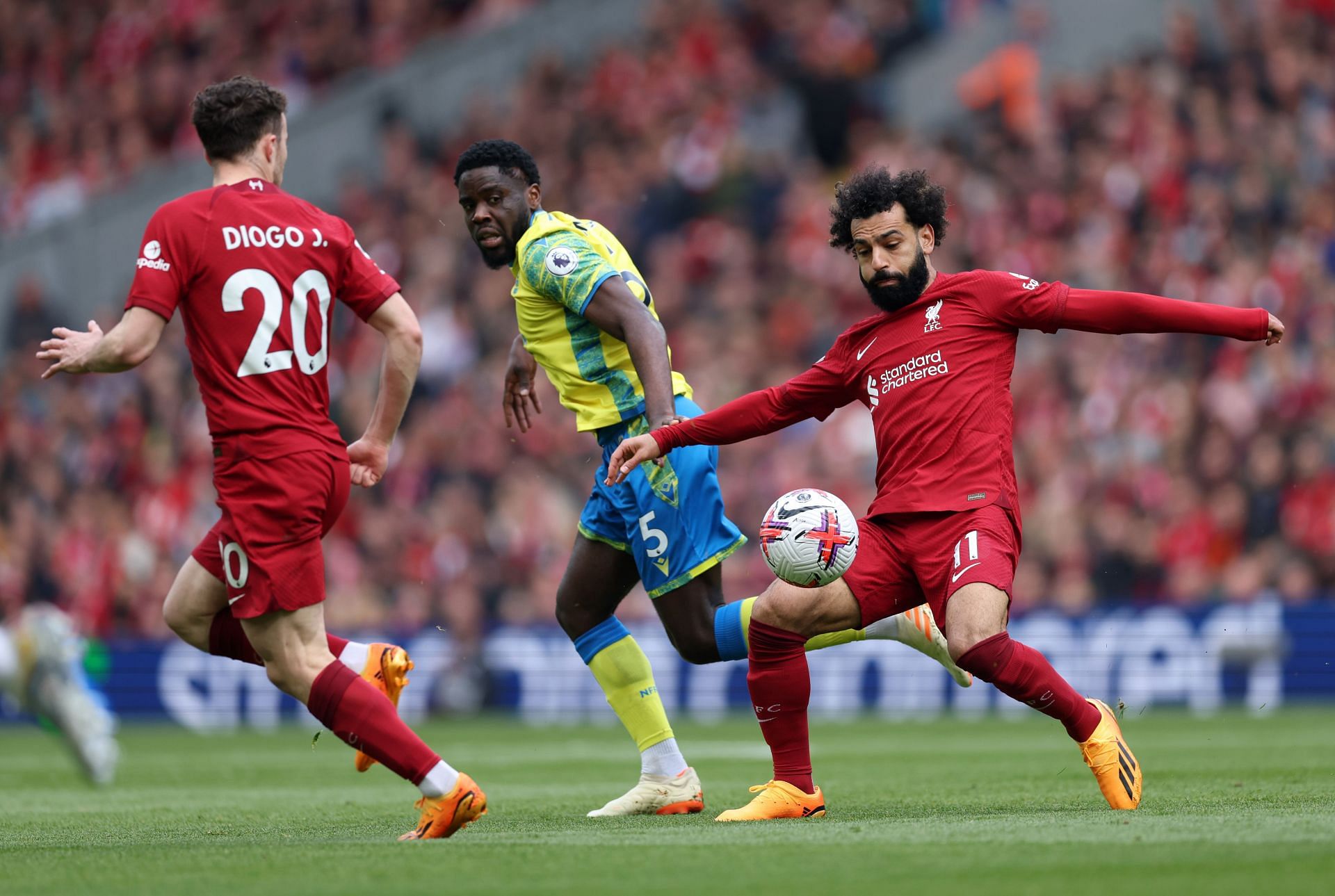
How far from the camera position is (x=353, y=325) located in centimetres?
1862

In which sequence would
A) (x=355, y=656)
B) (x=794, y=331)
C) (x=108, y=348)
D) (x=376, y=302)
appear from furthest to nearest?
(x=794, y=331) < (x=355, y=656) < (x=376, y=302) < (x=108, y=348)

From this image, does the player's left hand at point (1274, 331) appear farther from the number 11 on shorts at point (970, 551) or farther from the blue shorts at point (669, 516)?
the blue shorts at point (669, 516)

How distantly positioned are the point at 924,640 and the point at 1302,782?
66.1 inches

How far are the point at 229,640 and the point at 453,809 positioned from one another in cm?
112

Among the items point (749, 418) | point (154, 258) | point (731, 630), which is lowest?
point (731, 630)

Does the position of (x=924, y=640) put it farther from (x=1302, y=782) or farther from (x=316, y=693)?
(x=316, y=693)

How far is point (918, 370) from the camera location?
20.8 ft

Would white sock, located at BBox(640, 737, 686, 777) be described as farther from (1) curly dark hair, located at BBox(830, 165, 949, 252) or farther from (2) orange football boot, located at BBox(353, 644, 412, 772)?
(1) curly dark hair, located at BBox(830, 165, 949, 252)

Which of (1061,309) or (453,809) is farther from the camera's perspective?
(1061,309)

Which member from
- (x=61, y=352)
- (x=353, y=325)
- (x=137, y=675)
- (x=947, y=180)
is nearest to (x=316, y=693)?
(x=61, y=352)

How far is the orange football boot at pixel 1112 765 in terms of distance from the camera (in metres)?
6.09

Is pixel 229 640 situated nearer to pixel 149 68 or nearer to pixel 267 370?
pixel 267 370

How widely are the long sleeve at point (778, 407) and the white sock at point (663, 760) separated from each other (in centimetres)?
127

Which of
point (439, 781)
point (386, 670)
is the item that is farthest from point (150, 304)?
point (439, 781)
